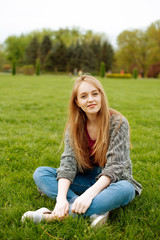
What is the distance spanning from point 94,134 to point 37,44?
47510 mm

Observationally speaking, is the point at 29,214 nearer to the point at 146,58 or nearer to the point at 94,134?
the point at 94,134

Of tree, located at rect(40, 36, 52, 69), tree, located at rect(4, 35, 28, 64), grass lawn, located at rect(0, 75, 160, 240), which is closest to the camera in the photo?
grass lawn, located at rect(0, 75, 160, 240)

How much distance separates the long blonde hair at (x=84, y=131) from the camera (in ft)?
7.09

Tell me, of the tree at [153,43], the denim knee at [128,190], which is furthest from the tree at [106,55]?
the denim knee at [128,190]

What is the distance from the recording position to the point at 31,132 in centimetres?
429

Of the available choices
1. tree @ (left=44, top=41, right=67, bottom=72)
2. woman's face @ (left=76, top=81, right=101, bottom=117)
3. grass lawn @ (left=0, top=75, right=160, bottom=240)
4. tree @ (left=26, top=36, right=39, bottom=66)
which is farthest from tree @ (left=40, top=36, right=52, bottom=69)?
woman's face @ (left=76, top=81, right=101, bottom=117)

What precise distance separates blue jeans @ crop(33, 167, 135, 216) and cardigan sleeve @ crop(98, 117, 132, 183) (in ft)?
0.30

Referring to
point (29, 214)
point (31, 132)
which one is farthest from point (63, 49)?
point (29, 214)

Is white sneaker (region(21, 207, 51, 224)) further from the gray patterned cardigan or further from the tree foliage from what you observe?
the tree foliage

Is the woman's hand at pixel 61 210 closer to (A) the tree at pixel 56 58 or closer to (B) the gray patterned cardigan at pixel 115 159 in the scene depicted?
(B) the gray patterned cardigan at pixel 115 159

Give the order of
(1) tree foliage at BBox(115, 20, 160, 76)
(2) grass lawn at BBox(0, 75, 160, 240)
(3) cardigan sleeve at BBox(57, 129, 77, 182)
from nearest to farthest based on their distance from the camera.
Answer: (2) grass lawn at BBox(0, 75, 160, 240) < (3) cardigan sleeve at BBox(57, 129, 77, 182) < (1) tree foliage at BBox(115, 20, 160, 76)

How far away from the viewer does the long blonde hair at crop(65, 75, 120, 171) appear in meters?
2.16

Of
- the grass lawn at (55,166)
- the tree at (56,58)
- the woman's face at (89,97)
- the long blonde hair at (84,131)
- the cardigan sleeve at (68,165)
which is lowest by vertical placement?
the grass lawn at (55,166)

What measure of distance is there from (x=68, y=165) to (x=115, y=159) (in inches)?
17.8
